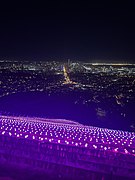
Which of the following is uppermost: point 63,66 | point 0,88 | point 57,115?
point 63,66

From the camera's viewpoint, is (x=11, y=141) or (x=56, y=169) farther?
(x=11, y=141)

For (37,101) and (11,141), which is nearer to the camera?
(11,141)

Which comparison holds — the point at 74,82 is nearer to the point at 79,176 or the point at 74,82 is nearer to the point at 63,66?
the point at 63,66

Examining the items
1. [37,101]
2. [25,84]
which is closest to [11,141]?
[37,101]

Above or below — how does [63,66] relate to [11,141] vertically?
above

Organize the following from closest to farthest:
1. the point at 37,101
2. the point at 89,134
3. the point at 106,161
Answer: the point at 106,161 → the point at 89,134 → the point at 37,101

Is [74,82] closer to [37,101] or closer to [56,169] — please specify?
[37,101]

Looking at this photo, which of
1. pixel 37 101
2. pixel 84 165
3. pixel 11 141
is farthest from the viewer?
pixel 37 101

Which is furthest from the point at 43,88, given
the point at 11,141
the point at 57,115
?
the point at 11,141

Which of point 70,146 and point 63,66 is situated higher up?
point 63,66
